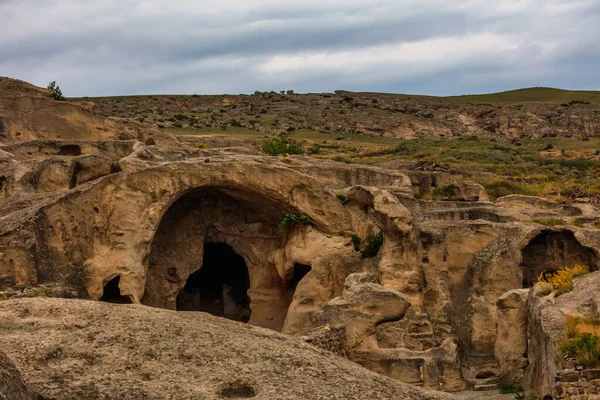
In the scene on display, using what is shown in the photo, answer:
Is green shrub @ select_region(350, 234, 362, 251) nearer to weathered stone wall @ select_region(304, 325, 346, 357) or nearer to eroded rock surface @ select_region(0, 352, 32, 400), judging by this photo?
weathered stone wall @ select_region(304, 325, 346, 357)

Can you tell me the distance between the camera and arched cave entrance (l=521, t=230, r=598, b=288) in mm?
20659

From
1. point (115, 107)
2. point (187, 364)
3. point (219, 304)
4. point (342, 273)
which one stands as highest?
point (115, 107)

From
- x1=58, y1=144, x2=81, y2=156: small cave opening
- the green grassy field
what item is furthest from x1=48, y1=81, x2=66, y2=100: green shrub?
the green grassy field

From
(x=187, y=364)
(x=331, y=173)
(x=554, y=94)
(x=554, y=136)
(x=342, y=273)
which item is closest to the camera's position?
(x=187, y=364)

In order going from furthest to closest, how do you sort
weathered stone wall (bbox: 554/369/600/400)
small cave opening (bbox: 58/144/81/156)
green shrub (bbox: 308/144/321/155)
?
1. green shrub (bbox: 308/144/321/155)
2. small cave opening (bbox: 58/144/81/156)
3. weathered stone wall (bbox: 554/369/600/400)

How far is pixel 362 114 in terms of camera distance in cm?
8038

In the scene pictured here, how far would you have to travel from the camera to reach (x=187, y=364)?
741 centimetres

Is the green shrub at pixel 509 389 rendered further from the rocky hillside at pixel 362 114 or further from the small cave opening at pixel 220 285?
the rocky hillside at pixel 362 114

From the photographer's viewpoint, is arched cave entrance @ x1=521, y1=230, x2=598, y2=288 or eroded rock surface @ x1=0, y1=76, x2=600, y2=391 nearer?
eroded rock surface @ x1=0, y1=76, x2=600, y2=391

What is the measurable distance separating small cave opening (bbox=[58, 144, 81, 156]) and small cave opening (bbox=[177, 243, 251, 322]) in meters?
7.21

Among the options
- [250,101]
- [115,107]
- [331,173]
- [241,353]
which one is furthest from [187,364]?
[250,101]

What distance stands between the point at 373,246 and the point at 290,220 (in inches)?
109

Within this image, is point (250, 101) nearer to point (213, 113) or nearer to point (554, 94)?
point (213, 113)

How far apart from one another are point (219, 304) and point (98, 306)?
20509mm
